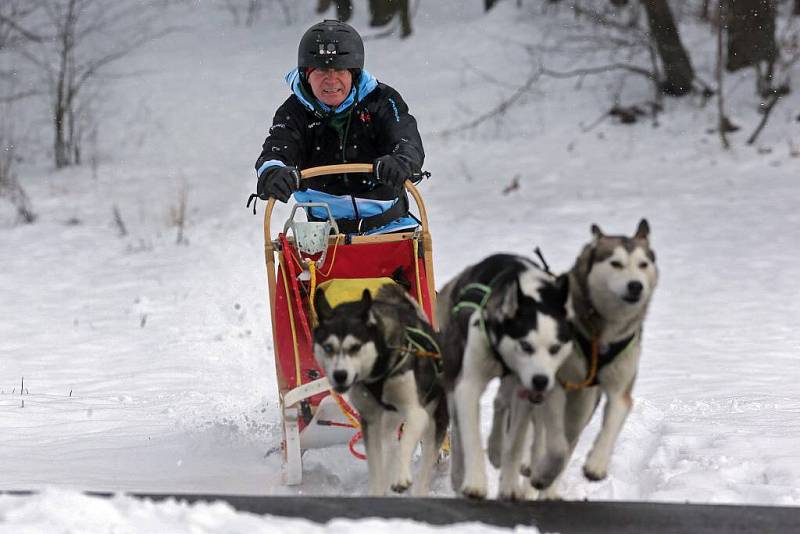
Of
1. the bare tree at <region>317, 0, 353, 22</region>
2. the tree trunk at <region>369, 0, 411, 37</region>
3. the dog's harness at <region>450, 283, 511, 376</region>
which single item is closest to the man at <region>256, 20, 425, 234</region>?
the dog's harness at <region>450, 283, 511, 376</region>

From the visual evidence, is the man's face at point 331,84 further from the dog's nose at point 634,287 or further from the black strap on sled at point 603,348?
the dog's nose at point 634,287

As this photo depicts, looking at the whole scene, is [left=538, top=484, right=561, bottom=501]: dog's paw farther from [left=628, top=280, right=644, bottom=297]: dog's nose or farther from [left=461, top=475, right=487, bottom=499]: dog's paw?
[left=628, top=280, right=644, bottom=297]: dog's nose

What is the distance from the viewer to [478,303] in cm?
346

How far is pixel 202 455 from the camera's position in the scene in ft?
17.1

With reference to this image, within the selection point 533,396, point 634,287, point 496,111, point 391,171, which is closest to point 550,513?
point 533,396

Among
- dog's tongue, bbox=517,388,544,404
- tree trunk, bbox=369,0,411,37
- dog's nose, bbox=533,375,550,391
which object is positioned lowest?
dog's tongue, bbox=517,388,544,404

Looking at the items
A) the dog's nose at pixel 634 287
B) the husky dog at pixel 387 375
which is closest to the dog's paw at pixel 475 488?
the husky dog at pixel 387 375

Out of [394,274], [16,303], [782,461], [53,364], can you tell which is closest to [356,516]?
[394,274]

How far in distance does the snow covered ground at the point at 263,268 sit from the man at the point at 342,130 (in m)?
1.07

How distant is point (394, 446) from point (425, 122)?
38.8 feet

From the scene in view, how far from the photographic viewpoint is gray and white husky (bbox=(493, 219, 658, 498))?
124 inches

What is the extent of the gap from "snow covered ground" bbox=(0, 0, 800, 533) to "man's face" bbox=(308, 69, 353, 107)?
1.51 m

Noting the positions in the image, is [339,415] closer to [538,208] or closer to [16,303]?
[16,303]

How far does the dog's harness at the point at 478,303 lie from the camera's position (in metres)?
3.31
